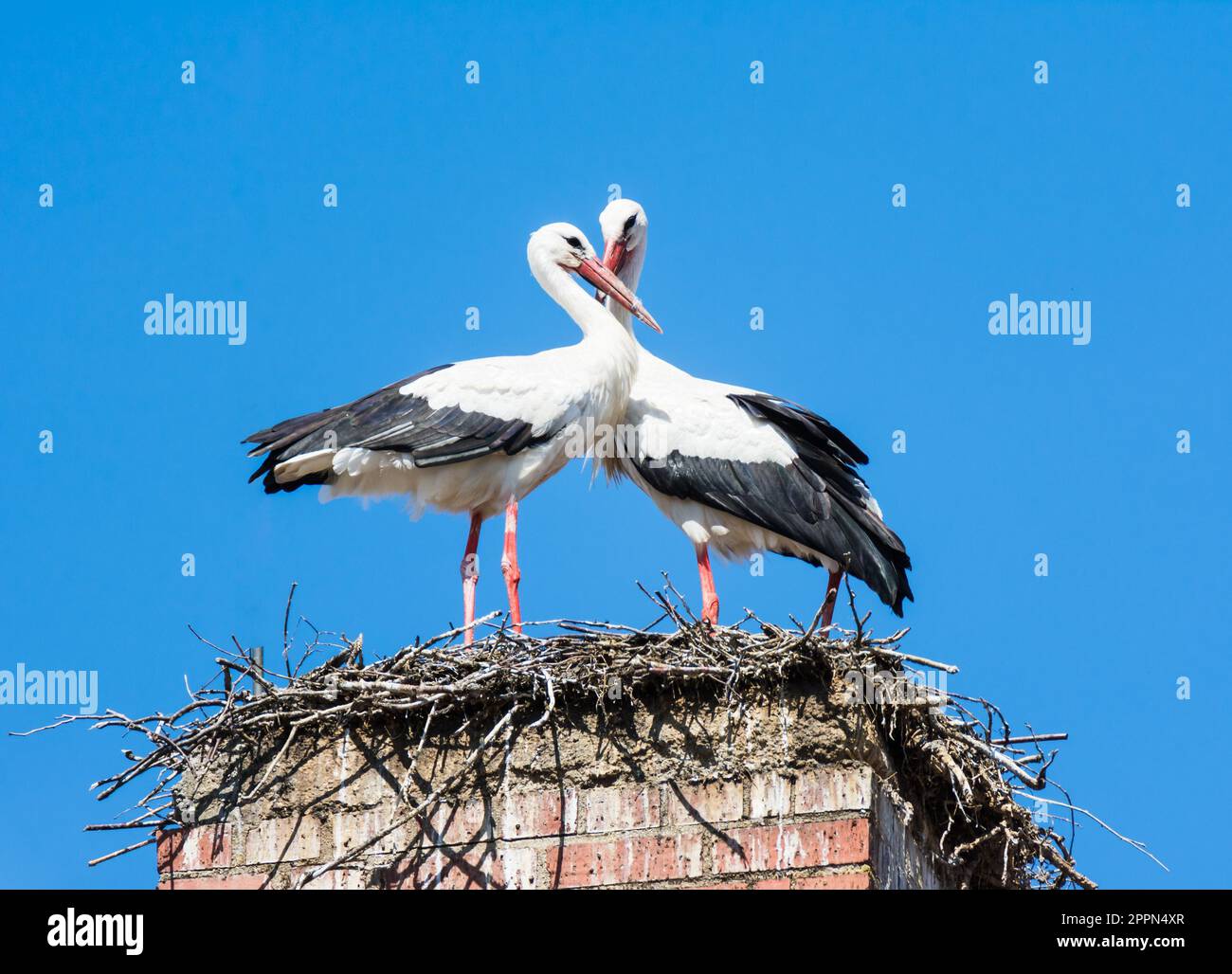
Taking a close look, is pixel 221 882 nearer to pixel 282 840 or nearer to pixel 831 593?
pixel 282 840

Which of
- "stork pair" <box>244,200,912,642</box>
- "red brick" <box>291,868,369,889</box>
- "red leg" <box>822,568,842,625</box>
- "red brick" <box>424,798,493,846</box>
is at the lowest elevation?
"red brick" <box>291,868,369,889</box>

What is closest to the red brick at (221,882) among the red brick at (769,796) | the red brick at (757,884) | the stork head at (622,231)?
the red brick at (757,884)

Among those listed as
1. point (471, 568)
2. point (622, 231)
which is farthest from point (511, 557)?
point (622, 231)

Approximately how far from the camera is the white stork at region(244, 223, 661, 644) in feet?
27.7

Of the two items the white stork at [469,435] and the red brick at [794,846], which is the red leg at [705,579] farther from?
the red brick at [794,846]

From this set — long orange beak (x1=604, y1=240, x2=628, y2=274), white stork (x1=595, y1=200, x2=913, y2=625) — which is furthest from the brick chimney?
long orange beak (x1=604, y1=240, x2=628, y2=274)

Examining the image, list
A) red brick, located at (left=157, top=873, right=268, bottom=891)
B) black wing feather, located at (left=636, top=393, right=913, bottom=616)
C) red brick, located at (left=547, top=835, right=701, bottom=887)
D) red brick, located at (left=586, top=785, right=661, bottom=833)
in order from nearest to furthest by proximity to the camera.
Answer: red brick, located at (left=547, top=835, right=701, bottom=887) < red brick, located at (left=586, top=785, right=661, bottom=833) < red brick, located at (left=157, top=873, right=268, bottom=891) < black wing feather, located at (left=636, top=393, right=913, bottom=616)

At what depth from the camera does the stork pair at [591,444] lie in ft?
27.9

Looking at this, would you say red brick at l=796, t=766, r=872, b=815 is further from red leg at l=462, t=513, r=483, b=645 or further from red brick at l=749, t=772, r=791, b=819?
red leg at l=462, t=513, r=483, b=645

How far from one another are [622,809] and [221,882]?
4.13 ft

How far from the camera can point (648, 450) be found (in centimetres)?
898

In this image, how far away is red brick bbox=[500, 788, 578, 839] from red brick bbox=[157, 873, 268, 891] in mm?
777
